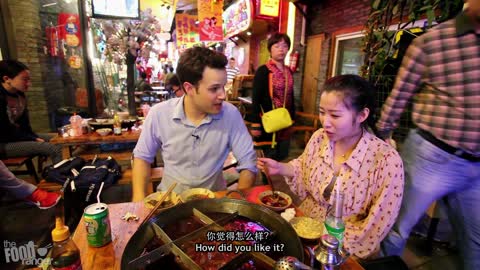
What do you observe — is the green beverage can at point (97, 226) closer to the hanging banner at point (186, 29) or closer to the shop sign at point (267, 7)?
the shop sign at point (267, 7)

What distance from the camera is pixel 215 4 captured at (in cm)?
729

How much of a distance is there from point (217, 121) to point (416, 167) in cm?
152

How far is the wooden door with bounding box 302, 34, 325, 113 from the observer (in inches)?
265

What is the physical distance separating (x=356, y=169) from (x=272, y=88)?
6.84ft

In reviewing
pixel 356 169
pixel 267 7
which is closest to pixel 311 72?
pixel 267 7

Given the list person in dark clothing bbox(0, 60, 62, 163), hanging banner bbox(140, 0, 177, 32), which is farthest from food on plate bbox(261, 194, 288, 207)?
hanging banner bbox(140, 0, 177, 32)

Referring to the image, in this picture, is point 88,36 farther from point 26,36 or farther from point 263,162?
point 263,162

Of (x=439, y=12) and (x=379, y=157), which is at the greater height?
(x=439, y=12)

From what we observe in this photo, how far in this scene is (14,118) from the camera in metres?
3.88

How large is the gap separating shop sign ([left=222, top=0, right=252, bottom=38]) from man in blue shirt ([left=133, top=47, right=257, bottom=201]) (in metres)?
6.33

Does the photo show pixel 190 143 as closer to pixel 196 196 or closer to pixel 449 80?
pixel 196 196

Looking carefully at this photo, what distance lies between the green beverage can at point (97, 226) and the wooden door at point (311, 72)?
654 centimetres

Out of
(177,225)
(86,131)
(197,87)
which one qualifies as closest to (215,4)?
(86,131)

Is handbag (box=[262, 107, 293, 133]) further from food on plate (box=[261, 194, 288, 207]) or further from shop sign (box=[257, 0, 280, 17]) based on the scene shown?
shop sign (box=[257, 0, 280, 17])
